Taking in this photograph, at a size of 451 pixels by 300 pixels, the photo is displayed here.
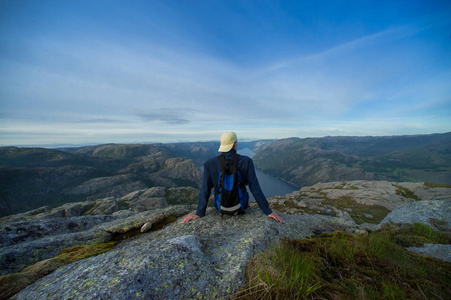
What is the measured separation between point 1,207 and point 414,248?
295 m

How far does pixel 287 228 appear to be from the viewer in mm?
7219

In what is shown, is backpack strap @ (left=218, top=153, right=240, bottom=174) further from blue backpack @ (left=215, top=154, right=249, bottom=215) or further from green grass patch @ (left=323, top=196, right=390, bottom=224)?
green grass patch @ (left=323, top=196, right=390, bottom=224)

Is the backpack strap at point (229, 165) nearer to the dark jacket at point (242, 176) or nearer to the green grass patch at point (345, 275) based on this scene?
the dark jacket at point (242, 176)

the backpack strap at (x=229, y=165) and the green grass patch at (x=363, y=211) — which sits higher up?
the backpack strap at (x=229, y=165)

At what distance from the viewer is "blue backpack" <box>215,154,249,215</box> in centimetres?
683

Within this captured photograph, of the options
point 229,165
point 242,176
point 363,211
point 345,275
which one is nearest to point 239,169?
point 242,176

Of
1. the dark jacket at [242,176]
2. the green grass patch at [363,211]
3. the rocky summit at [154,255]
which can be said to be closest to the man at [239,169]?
the dark jacket at [242,176]

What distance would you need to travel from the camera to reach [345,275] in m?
3.72

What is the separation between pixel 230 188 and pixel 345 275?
166 inches

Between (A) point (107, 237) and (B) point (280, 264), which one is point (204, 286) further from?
(A) point (107, 237)

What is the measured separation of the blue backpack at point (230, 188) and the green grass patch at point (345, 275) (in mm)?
2896

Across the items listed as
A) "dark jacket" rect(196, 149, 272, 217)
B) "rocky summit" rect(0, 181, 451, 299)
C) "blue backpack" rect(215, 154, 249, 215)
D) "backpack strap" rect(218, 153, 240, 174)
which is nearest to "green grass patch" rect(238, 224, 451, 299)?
"rocky summit" rect(0, 181, 451, 299)

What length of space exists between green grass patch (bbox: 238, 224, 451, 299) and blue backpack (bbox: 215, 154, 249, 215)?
2896mm

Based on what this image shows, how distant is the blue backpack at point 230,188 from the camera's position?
22.4 ft
